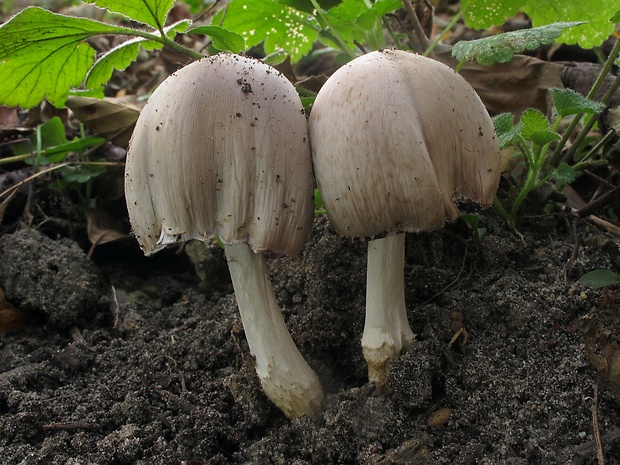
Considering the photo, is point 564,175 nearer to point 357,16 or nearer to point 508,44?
point 508,44

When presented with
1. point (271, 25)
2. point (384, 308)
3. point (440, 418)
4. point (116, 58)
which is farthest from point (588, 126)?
point (116, 58)

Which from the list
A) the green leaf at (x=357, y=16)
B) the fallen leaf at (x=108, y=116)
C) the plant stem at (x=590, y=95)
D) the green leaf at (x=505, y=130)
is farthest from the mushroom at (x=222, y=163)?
the fallen leaf at (x=108, y=116)

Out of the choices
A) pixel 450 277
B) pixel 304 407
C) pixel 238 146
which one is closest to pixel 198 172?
pixel 238 146

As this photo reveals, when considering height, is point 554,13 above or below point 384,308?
above

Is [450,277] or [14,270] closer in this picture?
[450,277]

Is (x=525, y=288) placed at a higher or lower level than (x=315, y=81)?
lower

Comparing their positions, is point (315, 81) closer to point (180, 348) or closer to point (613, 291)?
point (180, 348)

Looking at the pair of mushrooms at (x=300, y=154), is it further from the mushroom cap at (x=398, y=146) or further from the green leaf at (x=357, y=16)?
the green leaf at (x=357, y=16)
